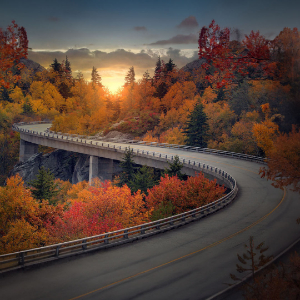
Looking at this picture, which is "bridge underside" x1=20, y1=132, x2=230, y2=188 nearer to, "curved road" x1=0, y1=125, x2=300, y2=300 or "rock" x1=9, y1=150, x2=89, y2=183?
"rock" x1=9, y1=150, x2=89, y2=183

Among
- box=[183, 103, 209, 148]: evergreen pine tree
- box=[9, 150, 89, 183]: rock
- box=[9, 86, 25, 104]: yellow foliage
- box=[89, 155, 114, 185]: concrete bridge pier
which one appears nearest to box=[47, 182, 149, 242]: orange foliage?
box=[89, 155, 114, 185]: concrete bridge pier

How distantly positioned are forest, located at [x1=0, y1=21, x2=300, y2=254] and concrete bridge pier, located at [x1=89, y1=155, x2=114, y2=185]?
A: 3675 millimetres

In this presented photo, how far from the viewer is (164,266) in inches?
566

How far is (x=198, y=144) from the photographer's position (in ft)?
216

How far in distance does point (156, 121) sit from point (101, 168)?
30.3 m

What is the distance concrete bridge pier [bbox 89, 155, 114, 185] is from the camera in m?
61.1

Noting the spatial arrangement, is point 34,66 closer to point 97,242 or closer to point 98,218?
point 98,218

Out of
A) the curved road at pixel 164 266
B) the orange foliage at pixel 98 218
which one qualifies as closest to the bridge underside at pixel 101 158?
the orange foliage at pixel 98 218

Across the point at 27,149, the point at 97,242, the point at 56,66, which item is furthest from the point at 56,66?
the point at 97,242

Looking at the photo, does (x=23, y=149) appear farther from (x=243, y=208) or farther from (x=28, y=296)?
(x=28, y=296)

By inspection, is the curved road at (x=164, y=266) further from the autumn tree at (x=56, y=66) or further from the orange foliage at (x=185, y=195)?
the autumn tree at (x=56, y=66)

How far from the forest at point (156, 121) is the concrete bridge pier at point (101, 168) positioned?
368 cm

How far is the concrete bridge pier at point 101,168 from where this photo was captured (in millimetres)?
61125

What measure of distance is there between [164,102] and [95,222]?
2895 inches
